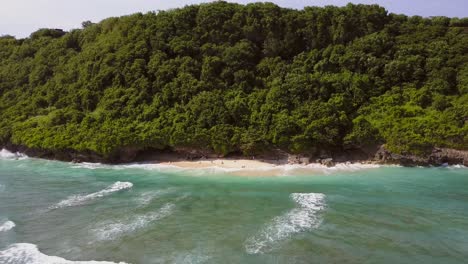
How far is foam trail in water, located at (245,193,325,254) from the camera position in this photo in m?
20.7

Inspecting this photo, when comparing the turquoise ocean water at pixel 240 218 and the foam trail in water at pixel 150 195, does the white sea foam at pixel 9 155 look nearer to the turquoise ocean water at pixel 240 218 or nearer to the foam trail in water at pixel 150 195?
the turquoise ocean water at pixel 240 218

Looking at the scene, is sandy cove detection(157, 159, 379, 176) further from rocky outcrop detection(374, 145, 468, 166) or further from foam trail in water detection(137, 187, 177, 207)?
foam trail in water detection(137, 187, 177, 207)

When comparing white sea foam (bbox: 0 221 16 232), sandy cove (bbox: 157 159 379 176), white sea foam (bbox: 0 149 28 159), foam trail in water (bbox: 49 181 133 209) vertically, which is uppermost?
sandy cove (bbox: 157 159 379 176)

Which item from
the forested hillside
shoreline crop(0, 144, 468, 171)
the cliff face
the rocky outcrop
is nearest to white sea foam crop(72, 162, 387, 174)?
shoreline crop(0, 144, 468, 171)

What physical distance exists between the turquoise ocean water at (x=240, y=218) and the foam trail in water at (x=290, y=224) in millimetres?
61

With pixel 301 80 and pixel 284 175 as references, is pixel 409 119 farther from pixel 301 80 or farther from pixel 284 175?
pixel 284 175

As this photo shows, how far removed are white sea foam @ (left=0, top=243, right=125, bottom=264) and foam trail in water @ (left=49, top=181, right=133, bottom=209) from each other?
324 inches

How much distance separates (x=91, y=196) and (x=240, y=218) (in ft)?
45.1

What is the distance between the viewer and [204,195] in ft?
104

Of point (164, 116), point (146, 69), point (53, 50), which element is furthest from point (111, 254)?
point (53, 50)

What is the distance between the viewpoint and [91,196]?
3178 centimetres

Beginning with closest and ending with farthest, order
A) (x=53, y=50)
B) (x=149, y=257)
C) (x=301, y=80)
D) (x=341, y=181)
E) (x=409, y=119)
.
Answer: (x=149, y=257)
(x=341, y=181)
(x=409, y=119)
(x=301, y=80)
(x=53, y=50)

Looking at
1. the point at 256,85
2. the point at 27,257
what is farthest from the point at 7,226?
the point at 256,85

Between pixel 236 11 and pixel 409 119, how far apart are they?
29038 mm
